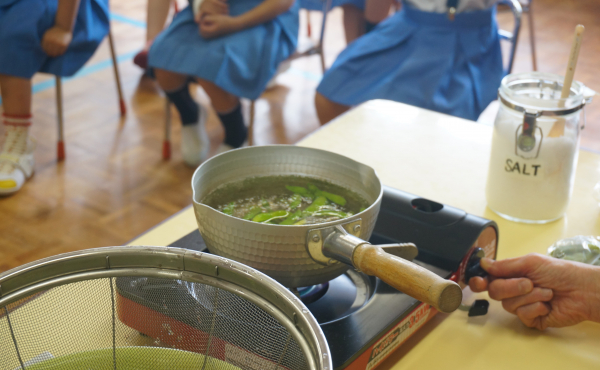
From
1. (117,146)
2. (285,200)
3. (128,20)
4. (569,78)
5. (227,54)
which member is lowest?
(117,146)

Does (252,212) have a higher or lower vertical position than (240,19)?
higher

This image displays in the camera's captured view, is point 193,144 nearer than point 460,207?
No

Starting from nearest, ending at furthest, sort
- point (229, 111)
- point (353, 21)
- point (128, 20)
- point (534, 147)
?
point (534, 147) < point (229, 111) < point (353, 21) < point (128, 20)

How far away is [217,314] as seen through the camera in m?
0.49

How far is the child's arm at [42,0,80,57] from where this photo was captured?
76.2 inches

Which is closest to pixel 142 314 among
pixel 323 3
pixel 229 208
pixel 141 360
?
pixel 141 360

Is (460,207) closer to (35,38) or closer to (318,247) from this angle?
(318,247)

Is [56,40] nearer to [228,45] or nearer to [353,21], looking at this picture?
[228,45]

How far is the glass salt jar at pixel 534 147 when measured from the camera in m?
0.73

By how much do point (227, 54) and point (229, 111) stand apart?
0.88 feet

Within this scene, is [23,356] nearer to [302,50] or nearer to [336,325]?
[336,325]

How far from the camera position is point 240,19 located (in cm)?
192

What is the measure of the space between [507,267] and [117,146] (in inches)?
76.3

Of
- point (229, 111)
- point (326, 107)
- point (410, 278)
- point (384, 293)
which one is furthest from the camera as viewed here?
point (229, 111)
